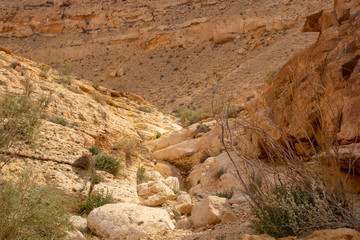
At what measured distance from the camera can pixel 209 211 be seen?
4.08 m

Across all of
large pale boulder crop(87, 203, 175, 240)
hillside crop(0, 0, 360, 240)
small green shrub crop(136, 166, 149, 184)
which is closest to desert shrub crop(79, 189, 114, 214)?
hillside crop(0, 0, 360, 240)

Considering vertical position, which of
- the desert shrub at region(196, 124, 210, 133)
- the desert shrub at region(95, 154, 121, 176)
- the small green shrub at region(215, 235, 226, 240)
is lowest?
the small green shrub at region(215, 235, 226, 240)

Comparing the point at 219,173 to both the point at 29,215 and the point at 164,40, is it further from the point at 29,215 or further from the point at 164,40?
the point at 164,40

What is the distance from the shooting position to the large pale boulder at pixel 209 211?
403 cm

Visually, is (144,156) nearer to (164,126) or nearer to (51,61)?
(164,126)

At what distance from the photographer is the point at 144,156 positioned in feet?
26.7

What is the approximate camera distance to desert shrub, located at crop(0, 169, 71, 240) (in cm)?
285

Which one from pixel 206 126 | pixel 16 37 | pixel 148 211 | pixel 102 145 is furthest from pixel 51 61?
pixel 148 211

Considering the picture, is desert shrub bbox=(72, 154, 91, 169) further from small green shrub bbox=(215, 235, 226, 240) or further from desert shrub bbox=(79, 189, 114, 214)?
small green shrub bbox=(215, 235, 226, 240)

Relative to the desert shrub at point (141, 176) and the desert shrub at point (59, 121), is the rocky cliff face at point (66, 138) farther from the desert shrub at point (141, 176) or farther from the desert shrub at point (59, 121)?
the desert shrub at point (141, 176)

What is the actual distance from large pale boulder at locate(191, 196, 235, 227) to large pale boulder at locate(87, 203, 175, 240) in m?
0.41

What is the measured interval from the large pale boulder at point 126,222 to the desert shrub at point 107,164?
5.73 ft

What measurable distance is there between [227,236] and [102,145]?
4.44m

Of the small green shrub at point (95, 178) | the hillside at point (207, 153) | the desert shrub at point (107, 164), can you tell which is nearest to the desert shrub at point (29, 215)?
the hillside at point (207, 153)
